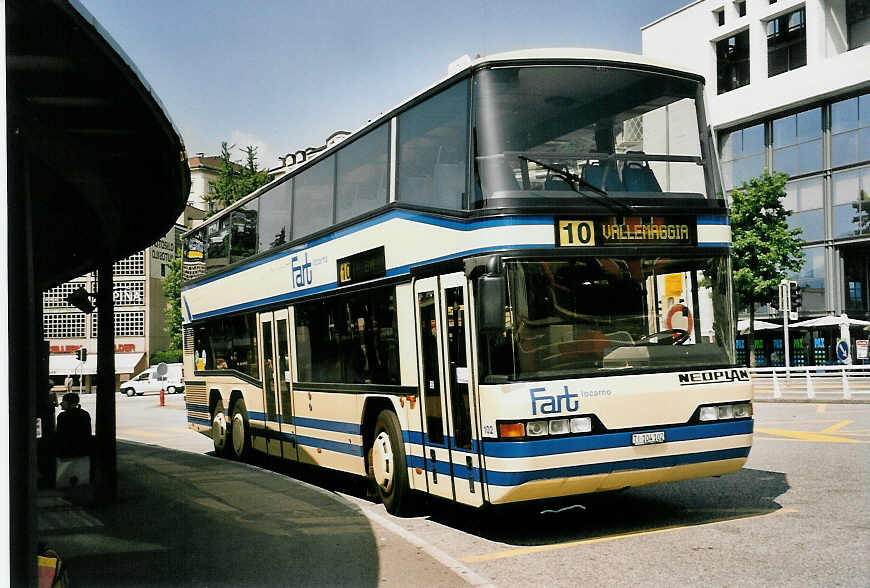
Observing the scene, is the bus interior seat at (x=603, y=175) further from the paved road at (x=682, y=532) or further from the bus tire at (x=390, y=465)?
the bus tire at (x=390, y=465)

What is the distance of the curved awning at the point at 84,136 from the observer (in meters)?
5.38

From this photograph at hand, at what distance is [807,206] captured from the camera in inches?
1946

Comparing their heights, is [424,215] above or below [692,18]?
below

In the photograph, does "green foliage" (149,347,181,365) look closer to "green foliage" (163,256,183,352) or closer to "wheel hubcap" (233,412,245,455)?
"green foliage" (163,256,183,352)

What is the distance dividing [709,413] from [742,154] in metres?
46.5

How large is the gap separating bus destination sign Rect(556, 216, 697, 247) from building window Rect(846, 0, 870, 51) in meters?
40.1

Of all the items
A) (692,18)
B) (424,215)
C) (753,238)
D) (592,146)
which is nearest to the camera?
(592,146)

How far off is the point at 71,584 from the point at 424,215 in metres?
4.58

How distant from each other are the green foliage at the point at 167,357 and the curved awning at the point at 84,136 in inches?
2290

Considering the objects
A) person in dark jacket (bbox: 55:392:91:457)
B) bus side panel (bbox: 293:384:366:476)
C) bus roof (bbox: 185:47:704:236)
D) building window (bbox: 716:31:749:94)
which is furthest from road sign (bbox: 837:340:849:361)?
building window (bbox: 716:31:749:94)

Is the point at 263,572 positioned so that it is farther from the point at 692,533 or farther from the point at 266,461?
the point at 266,461

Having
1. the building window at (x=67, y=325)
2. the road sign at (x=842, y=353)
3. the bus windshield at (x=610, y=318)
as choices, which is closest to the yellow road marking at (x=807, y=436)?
the bus windshield at (x=610, y=318)

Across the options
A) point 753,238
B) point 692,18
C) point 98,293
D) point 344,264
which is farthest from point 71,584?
point 692,18

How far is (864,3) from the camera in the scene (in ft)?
142
